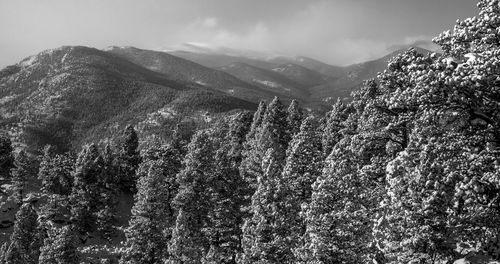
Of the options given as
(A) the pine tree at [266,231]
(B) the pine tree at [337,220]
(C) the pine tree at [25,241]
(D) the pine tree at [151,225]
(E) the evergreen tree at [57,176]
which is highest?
(B) the pine tree at [337,220]

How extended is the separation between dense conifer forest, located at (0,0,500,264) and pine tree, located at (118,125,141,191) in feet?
57.5

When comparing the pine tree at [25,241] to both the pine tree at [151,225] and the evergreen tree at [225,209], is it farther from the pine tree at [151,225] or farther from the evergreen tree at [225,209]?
the evergreen tree at [225,209]

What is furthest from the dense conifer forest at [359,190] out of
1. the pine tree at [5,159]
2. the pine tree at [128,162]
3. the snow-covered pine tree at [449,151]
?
the pine tree at [5,159]

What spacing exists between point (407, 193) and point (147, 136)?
19105 centimetres

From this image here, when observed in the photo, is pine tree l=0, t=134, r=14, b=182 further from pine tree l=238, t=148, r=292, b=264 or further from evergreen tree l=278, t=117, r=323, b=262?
evergreen tree l=278, t=117, r=323, b=262

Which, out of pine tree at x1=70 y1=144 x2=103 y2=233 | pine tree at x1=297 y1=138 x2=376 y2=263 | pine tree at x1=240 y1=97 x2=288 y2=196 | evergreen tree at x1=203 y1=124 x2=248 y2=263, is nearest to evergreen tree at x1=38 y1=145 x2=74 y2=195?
pine tree at x1=70 y1=144 x2=103 y2=233

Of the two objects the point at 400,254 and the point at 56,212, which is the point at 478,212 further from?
the point at 56,212

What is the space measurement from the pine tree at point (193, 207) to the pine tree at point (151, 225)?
3560 mm

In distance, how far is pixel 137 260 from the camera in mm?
49031

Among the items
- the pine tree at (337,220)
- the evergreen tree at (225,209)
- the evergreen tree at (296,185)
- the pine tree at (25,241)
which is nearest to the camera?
the pine tree at (337,220)

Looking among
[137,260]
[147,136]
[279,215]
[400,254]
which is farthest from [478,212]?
[147,136]

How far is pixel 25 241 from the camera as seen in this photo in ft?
221

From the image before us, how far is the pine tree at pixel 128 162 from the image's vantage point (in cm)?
9619

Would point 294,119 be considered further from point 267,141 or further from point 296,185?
point 296,185
